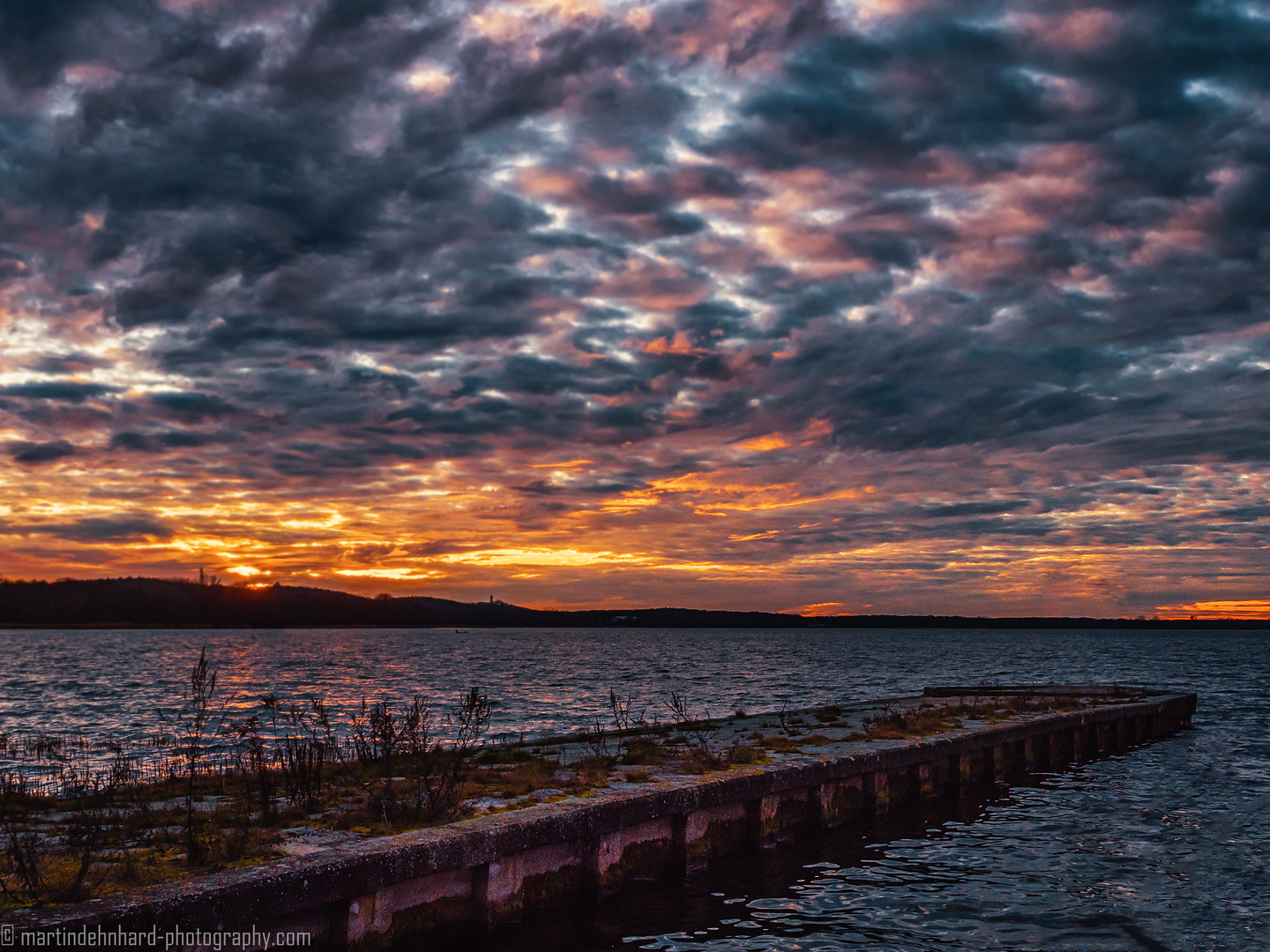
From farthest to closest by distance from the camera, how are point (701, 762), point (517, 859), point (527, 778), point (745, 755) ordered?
point (745, 755) → point (701, 762) → point (527, 778) → point (517, 859)

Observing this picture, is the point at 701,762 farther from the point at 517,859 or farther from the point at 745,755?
the point at 517,859

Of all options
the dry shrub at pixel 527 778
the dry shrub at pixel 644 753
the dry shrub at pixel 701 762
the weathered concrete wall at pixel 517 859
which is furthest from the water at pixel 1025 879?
the dry shrub at pixel 644 753

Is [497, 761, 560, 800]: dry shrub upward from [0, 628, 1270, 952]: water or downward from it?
upward

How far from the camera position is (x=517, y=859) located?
947cm

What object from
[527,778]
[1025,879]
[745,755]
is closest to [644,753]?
[745,755]

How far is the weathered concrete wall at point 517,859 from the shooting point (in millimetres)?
6941

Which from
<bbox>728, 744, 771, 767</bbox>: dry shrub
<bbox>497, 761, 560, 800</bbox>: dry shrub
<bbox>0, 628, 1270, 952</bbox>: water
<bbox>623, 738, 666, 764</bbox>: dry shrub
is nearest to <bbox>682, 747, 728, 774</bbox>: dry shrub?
<bbox>728, 744, 771, 767</bbox>: dry shrub

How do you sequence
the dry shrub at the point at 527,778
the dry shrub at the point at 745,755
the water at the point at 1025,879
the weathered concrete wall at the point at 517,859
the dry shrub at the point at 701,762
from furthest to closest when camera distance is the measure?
the dry shrub at the point at 745,755
the dry shrub at the point at 701,762
the dry shrub at the point at 527,778
the water at the point at 1025,879
the weathered concrete wall at the point at 517,859

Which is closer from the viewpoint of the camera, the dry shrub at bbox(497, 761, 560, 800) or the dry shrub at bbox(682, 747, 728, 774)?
the dry shrub at bbox(497, 761, 560, 800)

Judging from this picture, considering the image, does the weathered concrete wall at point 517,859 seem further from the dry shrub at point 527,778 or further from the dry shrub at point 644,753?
the dry shrub at point 644,753

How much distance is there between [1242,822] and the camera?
16625 millimetres

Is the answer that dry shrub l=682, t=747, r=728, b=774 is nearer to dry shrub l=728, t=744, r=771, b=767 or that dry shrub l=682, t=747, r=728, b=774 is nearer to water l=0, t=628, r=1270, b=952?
dry shrub l=728, t=744, r=771, b=767

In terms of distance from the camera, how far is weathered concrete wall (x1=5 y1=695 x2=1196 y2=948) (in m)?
6.94

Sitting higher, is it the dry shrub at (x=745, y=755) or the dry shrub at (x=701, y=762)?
the dry shrub at (x=701, y=762)
